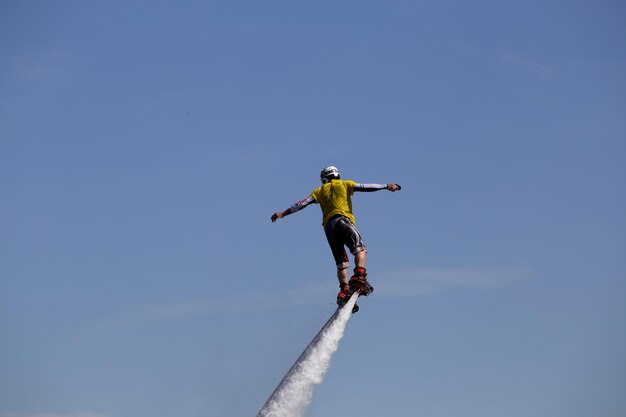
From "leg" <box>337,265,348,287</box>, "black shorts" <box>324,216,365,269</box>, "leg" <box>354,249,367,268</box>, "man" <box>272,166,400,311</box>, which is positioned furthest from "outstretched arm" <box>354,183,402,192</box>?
"leg" <box>337,265,348,287</box>

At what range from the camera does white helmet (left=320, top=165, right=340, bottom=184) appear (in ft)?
174

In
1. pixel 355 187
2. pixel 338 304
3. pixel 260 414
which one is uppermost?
pixel 355 187

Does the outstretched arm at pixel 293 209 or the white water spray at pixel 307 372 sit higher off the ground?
the outstretched arm at pixel 293 209

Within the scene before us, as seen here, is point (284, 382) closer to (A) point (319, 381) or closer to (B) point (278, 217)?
(A) point (319, 381)

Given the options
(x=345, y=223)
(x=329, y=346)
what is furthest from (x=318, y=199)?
(x=329, y=346)

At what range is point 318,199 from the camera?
52.8 meters

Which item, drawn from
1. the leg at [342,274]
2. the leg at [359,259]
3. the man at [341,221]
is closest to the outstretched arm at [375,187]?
the man at [341,221]

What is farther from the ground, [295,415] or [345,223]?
[345,223]

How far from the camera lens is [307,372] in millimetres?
51469

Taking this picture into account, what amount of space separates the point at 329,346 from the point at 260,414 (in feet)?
11.5

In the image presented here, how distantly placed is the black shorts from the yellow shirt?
0.77 ft

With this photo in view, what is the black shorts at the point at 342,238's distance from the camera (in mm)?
52219

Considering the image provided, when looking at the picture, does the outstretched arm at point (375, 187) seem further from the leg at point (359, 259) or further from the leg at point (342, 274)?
the leg at point (342, 274)

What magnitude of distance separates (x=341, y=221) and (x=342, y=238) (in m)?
0.51
